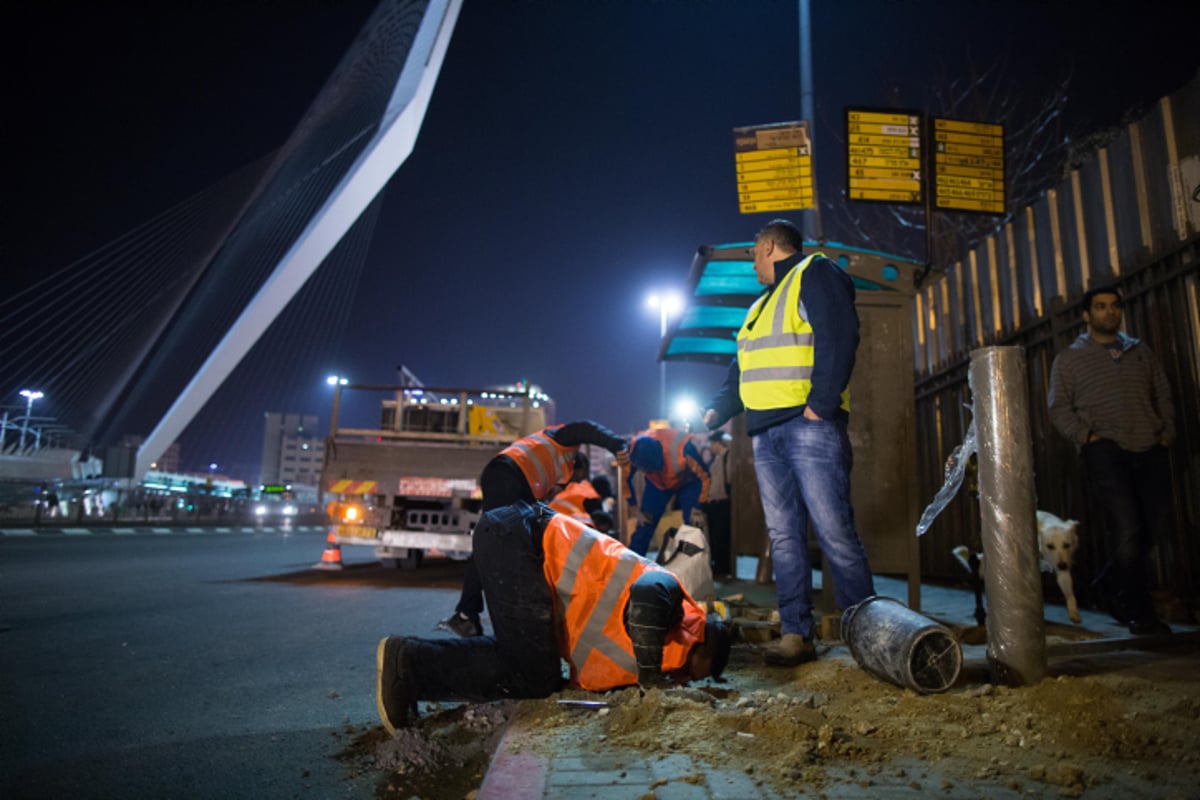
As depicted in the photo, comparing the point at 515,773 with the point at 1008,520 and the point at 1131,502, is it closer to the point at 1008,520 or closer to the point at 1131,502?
the point at 1008,520

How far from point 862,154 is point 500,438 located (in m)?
5.63

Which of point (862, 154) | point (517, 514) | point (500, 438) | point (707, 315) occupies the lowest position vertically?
point (517, 514)

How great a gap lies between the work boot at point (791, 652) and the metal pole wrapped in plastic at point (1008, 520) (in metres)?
0.78

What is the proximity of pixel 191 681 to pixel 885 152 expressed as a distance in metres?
7.27

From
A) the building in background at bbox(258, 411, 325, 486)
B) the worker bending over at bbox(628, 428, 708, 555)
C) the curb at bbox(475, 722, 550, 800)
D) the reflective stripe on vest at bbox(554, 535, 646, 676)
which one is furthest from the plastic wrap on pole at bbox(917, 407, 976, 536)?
the building in background at bbox(258, 411, 325, 486)

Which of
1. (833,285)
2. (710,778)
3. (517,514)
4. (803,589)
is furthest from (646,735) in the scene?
(833,285)

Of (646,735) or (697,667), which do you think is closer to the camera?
(646,735)

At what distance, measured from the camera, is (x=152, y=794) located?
2.35 metres

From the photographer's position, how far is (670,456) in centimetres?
681

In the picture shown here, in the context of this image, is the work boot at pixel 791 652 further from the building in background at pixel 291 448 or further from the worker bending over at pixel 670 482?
the building in background at pixel 291 448

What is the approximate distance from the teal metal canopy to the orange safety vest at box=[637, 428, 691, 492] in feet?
3.96

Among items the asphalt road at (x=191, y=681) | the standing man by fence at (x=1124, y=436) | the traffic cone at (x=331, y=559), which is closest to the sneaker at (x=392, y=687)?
the asphalt road at (x=191, y=681)

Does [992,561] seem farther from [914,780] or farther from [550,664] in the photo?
[550,664]

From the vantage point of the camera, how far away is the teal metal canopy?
5301 millimetres
